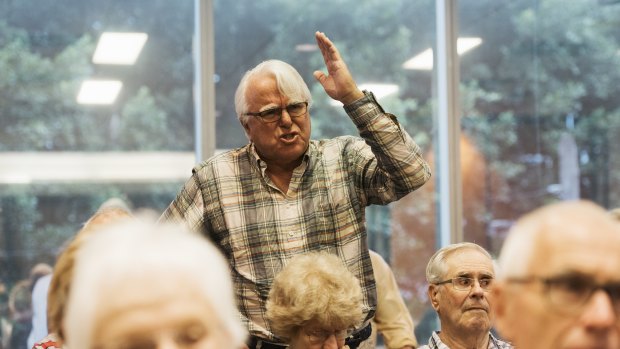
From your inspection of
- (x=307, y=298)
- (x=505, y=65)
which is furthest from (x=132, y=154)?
(x=307, y=298)

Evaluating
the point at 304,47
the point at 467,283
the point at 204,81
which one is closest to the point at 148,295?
the point at 467,283

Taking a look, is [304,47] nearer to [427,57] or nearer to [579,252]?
[427,57]

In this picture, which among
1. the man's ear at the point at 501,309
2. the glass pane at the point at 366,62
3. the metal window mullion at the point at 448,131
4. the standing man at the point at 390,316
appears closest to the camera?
the man's ear at the point at 501,309

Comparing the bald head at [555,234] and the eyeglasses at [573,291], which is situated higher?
the bald head at [555,234]

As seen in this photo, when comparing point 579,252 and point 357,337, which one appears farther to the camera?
point 357,337

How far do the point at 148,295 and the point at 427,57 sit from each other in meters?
4.72

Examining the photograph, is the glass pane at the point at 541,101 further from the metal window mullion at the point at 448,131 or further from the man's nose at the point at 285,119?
the man's nose at the point at 285,119

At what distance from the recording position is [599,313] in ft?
3.65

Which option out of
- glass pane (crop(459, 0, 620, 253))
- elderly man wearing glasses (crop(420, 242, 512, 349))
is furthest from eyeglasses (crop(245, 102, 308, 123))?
glass pane (crop(459, 0, 620, 253))

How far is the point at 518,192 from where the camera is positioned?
225 inches

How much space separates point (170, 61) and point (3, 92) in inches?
36.3

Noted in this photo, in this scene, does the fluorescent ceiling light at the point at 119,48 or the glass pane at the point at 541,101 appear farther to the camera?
the glass pane at the point at 541,101

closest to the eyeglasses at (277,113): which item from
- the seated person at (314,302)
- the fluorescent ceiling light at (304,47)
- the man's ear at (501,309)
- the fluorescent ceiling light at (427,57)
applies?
the seated person at (314,302)

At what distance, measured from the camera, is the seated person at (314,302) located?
8.59ft
